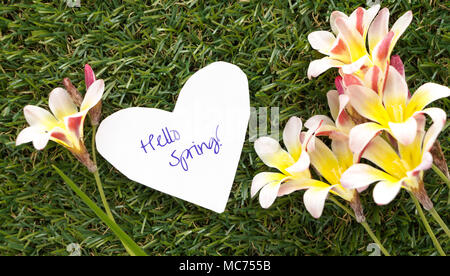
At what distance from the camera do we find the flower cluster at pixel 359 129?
2.20 ft

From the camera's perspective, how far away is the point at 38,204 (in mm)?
878

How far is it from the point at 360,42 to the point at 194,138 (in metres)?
0.33

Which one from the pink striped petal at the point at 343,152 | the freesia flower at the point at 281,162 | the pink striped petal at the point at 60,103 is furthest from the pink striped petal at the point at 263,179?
the pink striped petal at the point at 60,103

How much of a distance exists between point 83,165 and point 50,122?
0.34ft

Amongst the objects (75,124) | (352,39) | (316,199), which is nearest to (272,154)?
(316,199)

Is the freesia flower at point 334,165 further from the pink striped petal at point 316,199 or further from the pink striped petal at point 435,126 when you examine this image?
the pink striped petal at point 435,126

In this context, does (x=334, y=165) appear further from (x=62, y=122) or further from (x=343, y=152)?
(x=62, y=122)

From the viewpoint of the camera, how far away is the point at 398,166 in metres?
0.71

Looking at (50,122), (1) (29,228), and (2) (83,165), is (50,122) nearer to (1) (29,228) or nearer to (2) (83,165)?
(2) (83,165)

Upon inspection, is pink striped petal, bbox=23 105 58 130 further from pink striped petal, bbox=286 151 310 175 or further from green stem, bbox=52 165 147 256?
pink striped petal, bbox=286 151 310 175

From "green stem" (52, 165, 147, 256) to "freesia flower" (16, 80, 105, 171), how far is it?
0.05 m

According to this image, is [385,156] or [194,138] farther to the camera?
[194,138]

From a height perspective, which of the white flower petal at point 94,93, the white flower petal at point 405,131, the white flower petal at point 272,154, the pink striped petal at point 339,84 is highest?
the white flower petal at point 405,131

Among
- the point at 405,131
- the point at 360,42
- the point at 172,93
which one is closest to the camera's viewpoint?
the point at 405,131
